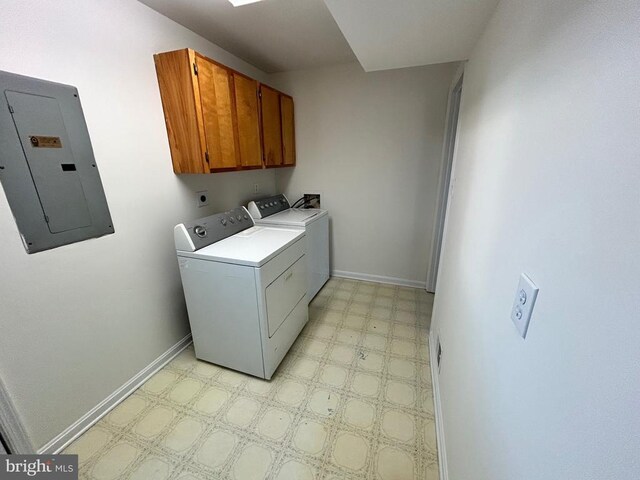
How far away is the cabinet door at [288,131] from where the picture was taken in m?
2.71

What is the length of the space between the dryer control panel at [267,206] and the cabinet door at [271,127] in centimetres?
38

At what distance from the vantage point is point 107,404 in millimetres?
1548

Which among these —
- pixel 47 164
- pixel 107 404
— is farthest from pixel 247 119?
pixel 107 404

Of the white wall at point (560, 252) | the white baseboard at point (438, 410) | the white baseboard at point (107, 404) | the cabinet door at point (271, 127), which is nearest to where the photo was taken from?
the white wall at point (560, 252)

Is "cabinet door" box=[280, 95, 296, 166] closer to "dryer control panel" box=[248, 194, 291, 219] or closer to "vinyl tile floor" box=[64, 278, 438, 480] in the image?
"dryer control panel" box=[248, 194, 291, 219]

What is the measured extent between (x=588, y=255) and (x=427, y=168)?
243 centimetres

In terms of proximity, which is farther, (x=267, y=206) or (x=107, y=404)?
(x=267, y=206)

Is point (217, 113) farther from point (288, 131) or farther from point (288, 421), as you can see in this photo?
point (288, 421)

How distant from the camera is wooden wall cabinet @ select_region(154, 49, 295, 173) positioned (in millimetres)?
1619

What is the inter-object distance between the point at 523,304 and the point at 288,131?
2715 millimetres

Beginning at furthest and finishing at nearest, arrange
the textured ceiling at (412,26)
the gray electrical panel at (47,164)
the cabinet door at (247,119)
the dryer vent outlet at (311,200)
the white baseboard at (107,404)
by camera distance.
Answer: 1. the dryer vent outlet at (311,200)
2. the cabinet door at (247,119)
3. the white baseboard at (107,404)
4. the gray electrical panel at (47,164)
5. the textured ceiling at (412,26)

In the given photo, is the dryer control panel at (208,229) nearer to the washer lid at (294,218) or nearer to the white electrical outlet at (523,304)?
the washer lid at (294,218)

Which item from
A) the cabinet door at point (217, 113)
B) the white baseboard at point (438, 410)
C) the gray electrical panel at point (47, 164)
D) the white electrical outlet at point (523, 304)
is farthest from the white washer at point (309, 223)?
the white electrical outlet at point (523, 304)

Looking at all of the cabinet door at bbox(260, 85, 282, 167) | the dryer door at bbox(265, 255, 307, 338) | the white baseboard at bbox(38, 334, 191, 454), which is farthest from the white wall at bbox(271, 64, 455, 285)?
the white baseboard at bbox(38, 334, 191, 454)
